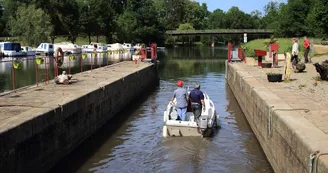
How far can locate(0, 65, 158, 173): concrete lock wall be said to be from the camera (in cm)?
955

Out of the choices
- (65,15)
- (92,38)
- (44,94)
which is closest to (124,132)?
(44,94)

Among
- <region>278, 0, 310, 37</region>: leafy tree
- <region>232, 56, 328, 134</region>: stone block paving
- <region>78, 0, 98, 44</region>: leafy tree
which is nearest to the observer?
<region>232, 56, 328, 134</region>: stone block paving

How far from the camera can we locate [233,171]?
39.5 feet

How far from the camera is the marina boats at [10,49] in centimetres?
6272

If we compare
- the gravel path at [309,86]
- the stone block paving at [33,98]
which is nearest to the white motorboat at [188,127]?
the stone block paving at [33,98]

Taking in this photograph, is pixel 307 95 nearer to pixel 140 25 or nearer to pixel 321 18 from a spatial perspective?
pixel 321 18

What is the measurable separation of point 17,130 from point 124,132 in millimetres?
7438

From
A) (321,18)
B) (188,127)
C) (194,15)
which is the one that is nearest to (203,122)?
(188,127)

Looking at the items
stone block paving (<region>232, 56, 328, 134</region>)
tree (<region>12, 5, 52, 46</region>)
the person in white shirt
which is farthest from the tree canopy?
stone block paving (<region>232, 56, 328, 134</region>)

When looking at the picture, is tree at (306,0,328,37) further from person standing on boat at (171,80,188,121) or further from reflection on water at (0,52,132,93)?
person standing on boat at (171,80,188,121)

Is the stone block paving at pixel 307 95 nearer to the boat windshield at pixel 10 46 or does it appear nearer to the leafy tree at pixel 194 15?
the boat windshield at pixel 10 46

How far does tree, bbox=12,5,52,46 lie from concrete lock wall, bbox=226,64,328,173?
7320cm

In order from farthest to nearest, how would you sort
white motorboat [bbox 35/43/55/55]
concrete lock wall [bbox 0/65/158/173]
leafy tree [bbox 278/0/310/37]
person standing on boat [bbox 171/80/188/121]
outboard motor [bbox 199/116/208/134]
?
leafy tree [bbox 278/0/310/37] < white motorboat [bbox 35/43/55/55] < person standing on boat [bbox 171/80/188/121] < outboard motor [bbox 199/116/208/134] < concrete lock wall [bbox 0/65/158/173]

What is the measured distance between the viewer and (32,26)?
83.2 m
